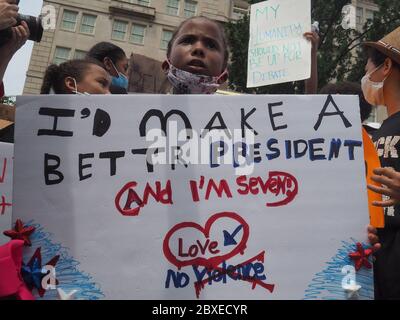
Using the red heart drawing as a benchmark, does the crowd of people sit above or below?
above

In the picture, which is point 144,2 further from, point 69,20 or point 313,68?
point 313,68

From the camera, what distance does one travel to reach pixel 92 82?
1.85 meters

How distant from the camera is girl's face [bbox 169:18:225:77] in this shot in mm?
1511

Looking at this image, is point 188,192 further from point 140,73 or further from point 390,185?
point 140,73

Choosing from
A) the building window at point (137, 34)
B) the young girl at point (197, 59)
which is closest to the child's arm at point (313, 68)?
the young girl at point (197, 59)

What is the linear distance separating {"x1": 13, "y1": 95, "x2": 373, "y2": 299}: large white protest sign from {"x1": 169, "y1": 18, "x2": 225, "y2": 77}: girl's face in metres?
0.46

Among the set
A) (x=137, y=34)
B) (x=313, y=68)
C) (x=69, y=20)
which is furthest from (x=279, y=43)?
(x=69, y=20)

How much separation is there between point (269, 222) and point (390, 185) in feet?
1.10

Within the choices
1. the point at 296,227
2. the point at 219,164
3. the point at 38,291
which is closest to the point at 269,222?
the point at 296,227

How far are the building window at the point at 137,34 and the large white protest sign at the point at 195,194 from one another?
2218 cm

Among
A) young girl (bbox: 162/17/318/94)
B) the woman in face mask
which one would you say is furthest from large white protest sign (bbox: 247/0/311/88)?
the woman in face mask

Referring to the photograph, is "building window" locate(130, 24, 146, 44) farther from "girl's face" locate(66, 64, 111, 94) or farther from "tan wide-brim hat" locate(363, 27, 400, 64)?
"tan wide-brim hat" locate(363, 27, 400, 64)

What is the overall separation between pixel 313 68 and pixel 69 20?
21953 millimetres

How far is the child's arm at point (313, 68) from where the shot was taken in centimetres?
207
